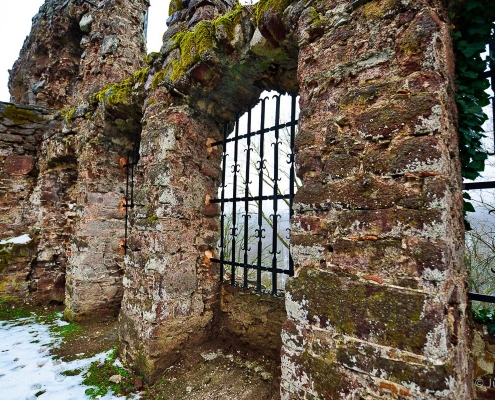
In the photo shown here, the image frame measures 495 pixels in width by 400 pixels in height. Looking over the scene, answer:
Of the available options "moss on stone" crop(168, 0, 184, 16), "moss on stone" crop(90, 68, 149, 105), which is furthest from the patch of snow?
"moss on stone" crop(168, 0, 184, 16)

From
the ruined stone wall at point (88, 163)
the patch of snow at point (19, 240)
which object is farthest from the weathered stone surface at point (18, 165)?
the patch of snow at point (19, 240)

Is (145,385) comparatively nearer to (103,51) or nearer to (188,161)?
(188,161)

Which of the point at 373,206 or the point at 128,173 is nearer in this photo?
the point at 373,206

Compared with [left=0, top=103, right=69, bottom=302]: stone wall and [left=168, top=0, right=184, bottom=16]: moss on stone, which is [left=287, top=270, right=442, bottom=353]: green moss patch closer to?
[left=168, top=0, right=184, bottom=16]: moss on stone

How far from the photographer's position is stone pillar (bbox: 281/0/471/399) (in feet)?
4.24

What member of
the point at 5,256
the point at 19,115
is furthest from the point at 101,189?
the point at 19,115

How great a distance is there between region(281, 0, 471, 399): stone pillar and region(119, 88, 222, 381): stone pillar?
136cm

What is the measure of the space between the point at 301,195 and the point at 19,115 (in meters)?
5.74

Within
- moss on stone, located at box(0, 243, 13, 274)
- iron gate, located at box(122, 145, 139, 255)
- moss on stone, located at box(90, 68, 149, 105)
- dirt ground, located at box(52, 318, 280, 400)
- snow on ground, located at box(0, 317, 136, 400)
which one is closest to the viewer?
dirt ground, located at box(52, 318, 280, 400)

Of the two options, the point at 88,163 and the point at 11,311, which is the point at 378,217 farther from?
the point at 11,311

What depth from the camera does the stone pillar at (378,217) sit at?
50.8 inches

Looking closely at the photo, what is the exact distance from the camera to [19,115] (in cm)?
513

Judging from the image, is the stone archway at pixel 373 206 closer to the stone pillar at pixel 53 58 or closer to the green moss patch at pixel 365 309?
the green moss patch at pixel 365 309

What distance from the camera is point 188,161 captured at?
2.87 m
